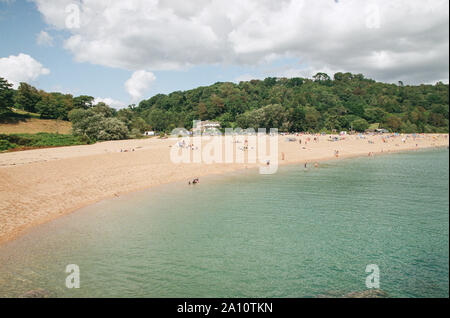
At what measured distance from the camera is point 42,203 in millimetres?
17047

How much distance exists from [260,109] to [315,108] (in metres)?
32.5

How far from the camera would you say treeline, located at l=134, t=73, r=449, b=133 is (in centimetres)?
9594

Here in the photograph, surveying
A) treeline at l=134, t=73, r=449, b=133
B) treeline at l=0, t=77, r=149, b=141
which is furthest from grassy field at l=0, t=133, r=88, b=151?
treeline at l=134, t=73, r=449, b=133

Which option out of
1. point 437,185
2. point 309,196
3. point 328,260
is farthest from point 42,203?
point 437,185

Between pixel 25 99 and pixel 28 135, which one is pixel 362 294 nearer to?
pixel 28 135

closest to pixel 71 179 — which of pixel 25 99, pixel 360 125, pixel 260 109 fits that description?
pixel 25 99

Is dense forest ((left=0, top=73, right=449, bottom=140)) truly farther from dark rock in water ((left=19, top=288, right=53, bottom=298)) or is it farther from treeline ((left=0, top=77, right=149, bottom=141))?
dark rock in water ((left=19, top=288, right=53, bottom=298))

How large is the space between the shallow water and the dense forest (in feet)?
137

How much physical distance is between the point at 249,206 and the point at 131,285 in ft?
33.9

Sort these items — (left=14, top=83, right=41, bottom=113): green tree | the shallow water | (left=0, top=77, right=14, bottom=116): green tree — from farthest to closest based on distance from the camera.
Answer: (left=14, top=83, right=41, bottom=113): green tree < (left=0, top=77, right=14, bottom=116): green tree < the shallow water

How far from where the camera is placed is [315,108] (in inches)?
4621

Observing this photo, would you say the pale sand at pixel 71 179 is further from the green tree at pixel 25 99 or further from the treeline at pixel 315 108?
the treeline at pixel 315 108

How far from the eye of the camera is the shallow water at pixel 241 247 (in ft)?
29.0

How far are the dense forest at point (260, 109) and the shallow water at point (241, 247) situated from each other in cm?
4174
